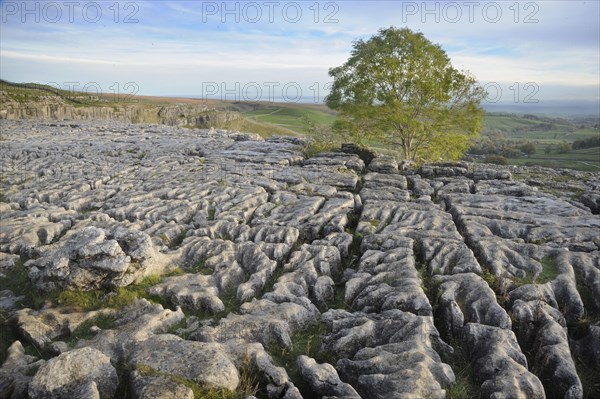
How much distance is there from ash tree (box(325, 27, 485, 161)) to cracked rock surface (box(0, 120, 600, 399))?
1422 cm

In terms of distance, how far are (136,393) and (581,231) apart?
54.0 feet

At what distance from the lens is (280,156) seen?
32.7 m

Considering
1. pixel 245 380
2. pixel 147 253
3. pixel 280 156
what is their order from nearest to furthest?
1. pixel 245 380
2. pixel 147 253
3. pixel 280 156

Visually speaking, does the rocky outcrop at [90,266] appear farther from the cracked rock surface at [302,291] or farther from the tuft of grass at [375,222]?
the tuft of grass at [375,222]

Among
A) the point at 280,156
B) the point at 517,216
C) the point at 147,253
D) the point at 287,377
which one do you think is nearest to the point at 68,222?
the point at 147,253

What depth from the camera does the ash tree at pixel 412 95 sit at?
36438mm

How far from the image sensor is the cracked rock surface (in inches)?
338

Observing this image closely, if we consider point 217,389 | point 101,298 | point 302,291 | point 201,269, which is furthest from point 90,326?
point 302,291

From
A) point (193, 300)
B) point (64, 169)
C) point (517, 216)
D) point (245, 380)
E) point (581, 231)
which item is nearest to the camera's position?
point (245, 380)

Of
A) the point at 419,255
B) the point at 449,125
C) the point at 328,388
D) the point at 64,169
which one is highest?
the point at 449,125

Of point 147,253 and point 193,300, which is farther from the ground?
point 147,253

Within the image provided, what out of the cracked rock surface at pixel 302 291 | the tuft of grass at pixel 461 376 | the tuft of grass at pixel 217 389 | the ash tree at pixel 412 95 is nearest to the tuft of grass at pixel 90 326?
the cracked rock surface at pixel 302 291

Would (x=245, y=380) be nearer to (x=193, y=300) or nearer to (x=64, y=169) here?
(x=193, y=300)

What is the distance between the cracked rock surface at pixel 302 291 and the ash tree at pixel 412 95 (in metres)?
14.2
